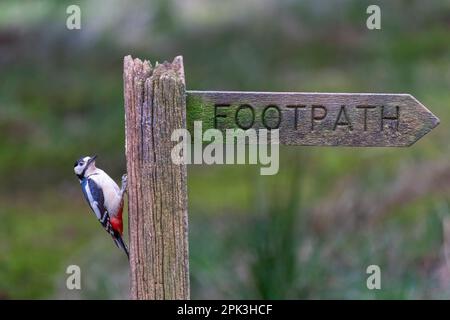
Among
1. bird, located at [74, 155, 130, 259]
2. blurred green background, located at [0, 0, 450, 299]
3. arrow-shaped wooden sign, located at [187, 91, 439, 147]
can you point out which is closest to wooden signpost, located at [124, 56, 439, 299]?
arrow-shaped wooden sign, located at [187, 91, 439, 147]

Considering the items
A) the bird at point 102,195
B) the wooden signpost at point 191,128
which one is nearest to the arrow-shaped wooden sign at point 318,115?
the wooden signpost at point 191,128

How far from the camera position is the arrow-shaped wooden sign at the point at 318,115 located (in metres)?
2.55

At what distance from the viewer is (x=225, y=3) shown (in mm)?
6430

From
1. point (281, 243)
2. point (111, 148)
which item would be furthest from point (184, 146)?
point (111, 148)

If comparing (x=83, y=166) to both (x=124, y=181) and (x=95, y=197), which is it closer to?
(x=95, y=197)

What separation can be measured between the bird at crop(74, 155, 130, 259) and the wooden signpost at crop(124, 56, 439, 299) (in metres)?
0.40

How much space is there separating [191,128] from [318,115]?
29cm

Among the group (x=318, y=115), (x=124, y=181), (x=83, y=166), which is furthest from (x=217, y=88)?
(x=318, y=115)

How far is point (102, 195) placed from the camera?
3.05 metres

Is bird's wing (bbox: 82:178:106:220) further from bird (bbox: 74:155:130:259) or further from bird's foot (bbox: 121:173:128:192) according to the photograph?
bird's foot (bbox: 121:173:128:192)

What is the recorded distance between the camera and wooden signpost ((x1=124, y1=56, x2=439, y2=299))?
2523 mm

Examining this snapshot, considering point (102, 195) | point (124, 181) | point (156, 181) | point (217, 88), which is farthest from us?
point (217, 88)

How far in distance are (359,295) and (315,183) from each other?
2262mm

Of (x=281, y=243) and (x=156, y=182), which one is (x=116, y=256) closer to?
(x=281, y=243)
